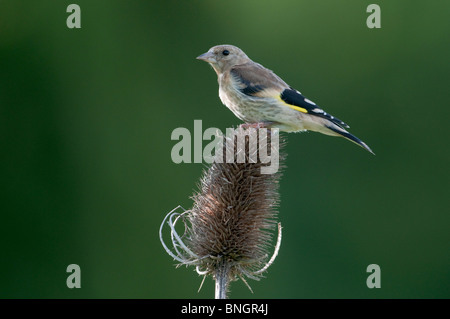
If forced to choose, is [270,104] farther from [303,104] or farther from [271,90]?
[303,104]

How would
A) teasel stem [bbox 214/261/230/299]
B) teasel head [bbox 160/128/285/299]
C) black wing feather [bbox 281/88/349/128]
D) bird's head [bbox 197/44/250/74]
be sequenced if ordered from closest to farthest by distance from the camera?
teasel stem [bbox 214/261/230/299] < teasel head [bbox 160/128/285/299] < black wing feather [bbox 281/88/349/128] < bird's head [bbox 197/44/250/74]

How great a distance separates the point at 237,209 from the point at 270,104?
5.07 ft

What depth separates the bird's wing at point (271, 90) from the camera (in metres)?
5.79

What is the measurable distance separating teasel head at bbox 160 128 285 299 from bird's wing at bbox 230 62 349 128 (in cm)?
116

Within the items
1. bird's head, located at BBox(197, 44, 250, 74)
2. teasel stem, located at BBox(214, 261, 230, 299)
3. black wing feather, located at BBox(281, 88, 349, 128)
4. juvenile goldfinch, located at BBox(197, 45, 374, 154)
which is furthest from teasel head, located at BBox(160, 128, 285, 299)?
bird's head, located at BBox(197, 44, 250, 74)

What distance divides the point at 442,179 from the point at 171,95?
492 centimetres

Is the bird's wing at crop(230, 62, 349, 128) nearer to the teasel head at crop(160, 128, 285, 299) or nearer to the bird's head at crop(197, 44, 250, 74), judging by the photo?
the bird's head at crop(197, 44, 250, 74)

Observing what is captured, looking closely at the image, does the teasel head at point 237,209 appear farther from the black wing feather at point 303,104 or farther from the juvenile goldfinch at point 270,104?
the black wing feather at point 303,104

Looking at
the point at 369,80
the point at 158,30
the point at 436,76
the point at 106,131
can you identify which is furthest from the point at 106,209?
the point at 436,76

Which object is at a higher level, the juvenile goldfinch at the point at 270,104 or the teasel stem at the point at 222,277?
the juvenile goldfinch at the point at 270,104

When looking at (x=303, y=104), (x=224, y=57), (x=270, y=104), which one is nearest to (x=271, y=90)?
(x=270, y=104)

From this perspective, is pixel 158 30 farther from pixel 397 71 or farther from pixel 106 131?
pixel 397 71

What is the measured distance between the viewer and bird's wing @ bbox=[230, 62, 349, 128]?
19.0ft

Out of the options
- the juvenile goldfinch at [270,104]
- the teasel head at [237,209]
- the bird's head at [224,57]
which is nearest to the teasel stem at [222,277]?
the teasel head at [237,209]
